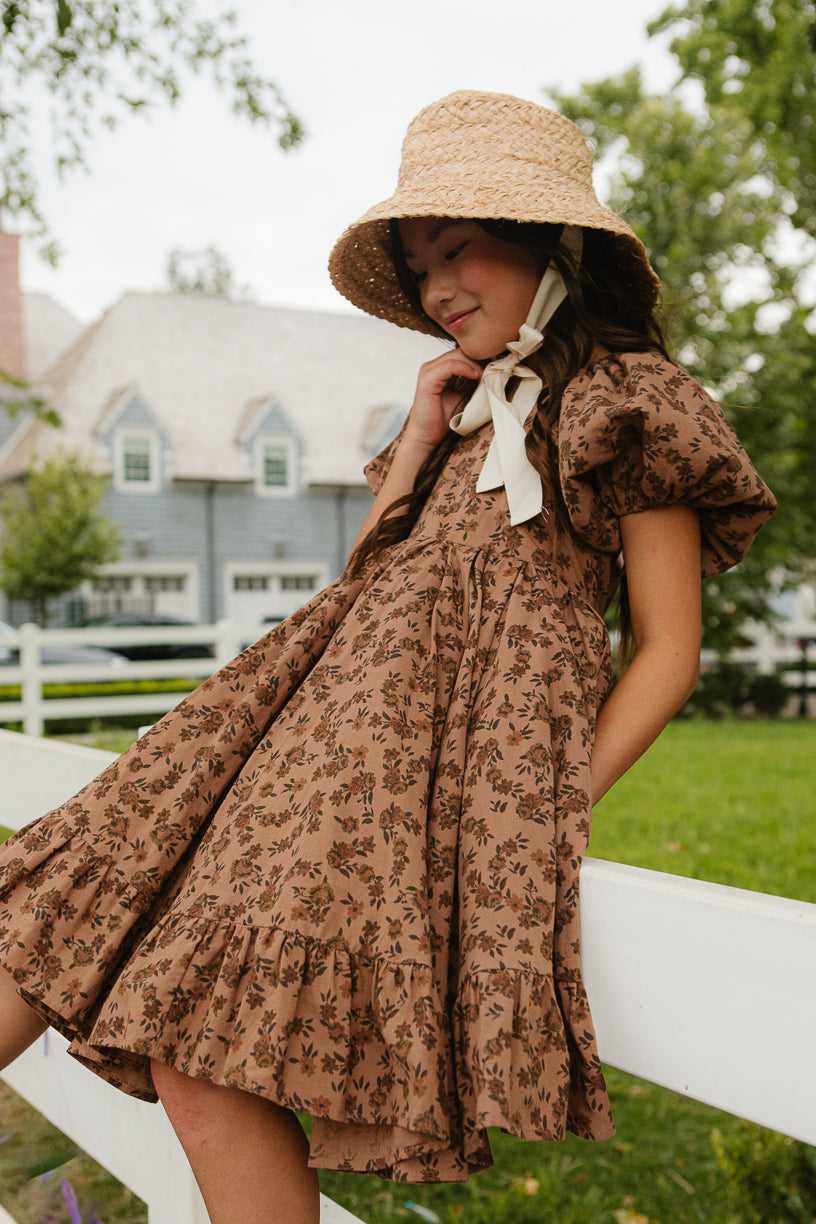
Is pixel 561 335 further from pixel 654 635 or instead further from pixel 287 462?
pixel 287 462

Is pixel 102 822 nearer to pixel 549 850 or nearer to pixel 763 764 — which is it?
pixel 549 850

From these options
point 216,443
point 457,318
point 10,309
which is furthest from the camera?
point 10,309

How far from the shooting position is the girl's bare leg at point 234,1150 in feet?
3.43

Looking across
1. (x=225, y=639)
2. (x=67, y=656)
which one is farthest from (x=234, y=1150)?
(x=67, y=656)

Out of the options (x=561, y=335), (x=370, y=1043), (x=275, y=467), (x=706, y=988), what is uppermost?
(x=275, y=467)

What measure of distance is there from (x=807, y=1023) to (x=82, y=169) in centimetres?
538

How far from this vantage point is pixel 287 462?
20797mm

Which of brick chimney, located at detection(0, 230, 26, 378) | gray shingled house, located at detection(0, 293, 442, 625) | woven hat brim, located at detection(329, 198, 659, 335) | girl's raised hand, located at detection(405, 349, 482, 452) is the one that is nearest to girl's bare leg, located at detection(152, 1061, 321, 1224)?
girl's raised hand, located at detection(405, 349, 482, 452)

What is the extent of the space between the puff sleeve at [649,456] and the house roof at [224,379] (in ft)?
60.5

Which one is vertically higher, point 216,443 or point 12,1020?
point 216,443

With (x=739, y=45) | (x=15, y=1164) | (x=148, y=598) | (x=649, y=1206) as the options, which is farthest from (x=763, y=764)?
(x=148, y=598)

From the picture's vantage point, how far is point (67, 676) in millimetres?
9617

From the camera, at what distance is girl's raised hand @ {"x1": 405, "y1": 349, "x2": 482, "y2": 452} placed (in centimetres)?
176

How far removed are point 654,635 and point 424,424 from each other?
2.01 ft
